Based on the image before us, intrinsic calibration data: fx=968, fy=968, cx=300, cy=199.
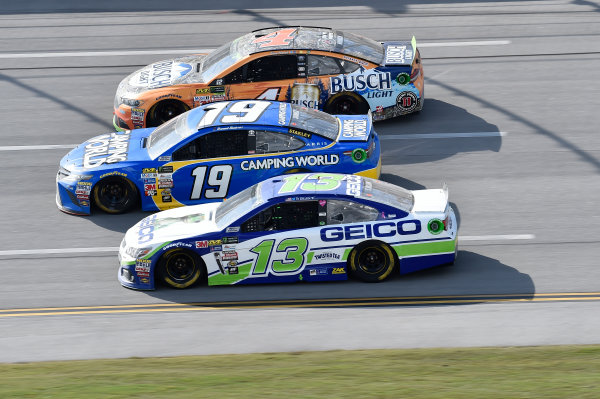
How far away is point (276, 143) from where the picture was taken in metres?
14.4

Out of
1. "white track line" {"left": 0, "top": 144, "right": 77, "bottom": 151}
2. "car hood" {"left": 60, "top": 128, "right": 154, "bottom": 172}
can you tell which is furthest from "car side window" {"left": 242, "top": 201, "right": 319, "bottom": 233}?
"white track line" {"left": 0, "top": 144, "right": 77, "bottom": 151}

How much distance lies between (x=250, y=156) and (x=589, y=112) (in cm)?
714

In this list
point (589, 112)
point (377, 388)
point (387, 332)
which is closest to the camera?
point (377, 388)

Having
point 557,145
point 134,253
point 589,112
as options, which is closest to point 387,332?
point 134,253

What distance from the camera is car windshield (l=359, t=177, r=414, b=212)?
482 inches

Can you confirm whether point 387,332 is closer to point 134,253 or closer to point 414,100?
point 134,253

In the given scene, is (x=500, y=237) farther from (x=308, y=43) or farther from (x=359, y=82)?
(x=308, y=43)

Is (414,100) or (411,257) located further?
(414,100)

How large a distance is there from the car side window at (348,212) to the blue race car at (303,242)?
0.04 feet

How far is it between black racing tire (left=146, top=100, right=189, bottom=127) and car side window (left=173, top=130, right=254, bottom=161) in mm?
2863

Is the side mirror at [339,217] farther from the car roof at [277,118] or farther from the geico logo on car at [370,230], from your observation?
the car roof at [277,118]

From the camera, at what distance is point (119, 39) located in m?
22.6

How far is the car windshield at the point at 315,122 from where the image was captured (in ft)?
47.8

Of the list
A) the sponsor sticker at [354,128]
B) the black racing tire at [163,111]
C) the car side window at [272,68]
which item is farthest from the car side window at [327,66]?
the black racing tire at [163,111]
